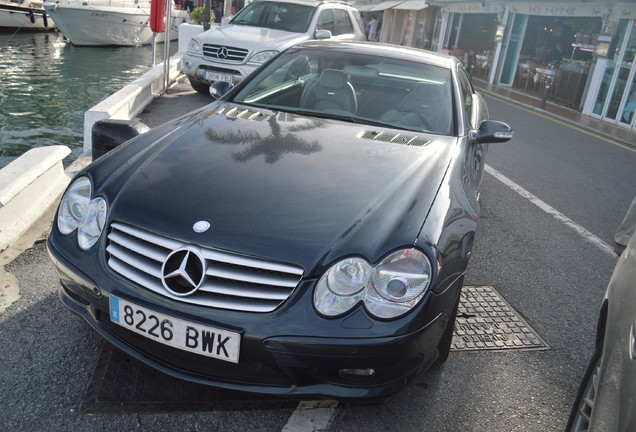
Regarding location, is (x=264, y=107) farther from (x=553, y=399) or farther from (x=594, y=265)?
(x=594, y=265)

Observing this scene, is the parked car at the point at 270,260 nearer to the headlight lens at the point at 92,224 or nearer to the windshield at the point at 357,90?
the headlight lens at the point at 92,224

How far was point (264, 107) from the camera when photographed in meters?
3.65

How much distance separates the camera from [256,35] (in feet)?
30.7

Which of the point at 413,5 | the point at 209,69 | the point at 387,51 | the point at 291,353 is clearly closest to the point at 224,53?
the point at 209,69

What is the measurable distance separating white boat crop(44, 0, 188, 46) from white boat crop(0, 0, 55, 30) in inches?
136

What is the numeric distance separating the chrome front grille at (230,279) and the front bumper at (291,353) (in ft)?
0.14

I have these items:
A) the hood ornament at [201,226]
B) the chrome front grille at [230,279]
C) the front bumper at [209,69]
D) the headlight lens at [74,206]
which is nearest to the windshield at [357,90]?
the headlight lens at [74,206]

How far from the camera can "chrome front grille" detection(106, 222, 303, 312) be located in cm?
210

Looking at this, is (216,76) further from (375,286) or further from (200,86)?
(375,286)

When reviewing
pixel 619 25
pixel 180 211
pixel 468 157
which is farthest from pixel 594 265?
pixel 619 25

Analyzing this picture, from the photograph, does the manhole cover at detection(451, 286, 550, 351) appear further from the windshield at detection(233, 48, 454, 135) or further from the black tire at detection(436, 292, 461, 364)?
the windshield at detection(233, 48, 454, 135)

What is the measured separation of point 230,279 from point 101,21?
21.5 metres

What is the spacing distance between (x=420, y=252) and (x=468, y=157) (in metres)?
1.39

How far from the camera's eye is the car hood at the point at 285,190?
7.20ft
